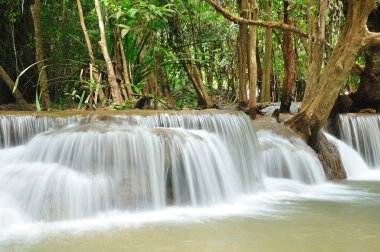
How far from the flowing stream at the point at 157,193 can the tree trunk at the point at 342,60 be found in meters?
1.57

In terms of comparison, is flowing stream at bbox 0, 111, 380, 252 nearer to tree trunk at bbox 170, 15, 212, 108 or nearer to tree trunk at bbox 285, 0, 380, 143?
tree trunk at bbox 285, 0, 380, 143

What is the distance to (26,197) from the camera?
→ 437cm

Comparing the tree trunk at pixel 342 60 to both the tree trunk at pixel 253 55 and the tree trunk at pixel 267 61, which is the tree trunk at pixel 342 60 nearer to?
the tree trunk at pixel 253 55

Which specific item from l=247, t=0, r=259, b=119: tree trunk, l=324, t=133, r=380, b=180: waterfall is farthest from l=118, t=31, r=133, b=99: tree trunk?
l=324, t=133, r=380, b=180: waterfall

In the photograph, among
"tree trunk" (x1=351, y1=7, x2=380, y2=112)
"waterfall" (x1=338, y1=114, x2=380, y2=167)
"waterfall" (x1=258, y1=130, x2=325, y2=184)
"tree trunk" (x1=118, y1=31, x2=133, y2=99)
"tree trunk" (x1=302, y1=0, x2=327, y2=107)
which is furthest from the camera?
"tree trunk" (x1=351, y1=7, x2=380, y2=112)

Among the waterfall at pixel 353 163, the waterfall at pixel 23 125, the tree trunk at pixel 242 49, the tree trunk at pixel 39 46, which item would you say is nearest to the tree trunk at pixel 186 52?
the tree trunk at pixel 242 49

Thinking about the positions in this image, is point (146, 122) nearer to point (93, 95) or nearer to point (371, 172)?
point (93, 95)

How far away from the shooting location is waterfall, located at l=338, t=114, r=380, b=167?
966 centimetres

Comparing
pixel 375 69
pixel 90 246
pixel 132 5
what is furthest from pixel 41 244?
pixel 375 69

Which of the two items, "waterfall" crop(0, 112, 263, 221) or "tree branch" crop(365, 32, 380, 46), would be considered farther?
"tree branch" crop(365, 32, 380, 46)

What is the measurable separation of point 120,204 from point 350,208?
261cm

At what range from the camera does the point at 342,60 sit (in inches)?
300

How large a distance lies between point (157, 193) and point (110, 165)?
602 millimetres

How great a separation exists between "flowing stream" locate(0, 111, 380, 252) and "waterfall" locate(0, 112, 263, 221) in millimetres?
12
